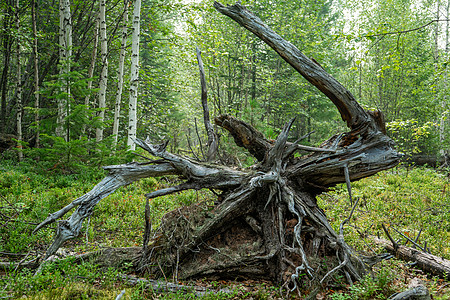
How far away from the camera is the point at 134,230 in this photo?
5.93 m

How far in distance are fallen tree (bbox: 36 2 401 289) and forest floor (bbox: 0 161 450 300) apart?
12.1 inches

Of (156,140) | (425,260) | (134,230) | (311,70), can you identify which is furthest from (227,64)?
(425,260)

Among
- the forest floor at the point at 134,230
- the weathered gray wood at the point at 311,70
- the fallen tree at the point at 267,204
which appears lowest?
the forest floor at the point at 134,230

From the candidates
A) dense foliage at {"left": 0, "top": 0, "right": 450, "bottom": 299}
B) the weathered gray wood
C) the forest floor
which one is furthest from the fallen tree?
dense foliage at {"left": 0, "top": 0, "right": 450, "bottom": 299}

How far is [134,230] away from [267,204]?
3.48 meters

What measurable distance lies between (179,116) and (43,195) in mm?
16445

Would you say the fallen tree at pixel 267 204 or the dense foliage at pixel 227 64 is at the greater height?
the dense foliage at pixel 227 64

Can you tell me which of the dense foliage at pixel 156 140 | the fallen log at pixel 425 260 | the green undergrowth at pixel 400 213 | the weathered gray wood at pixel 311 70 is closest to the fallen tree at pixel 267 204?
the weathered gray wood at pixel 311 70

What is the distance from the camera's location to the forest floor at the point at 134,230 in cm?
326

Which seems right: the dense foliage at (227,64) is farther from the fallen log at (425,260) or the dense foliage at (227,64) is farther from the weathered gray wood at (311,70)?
the fallen log at (425,260)

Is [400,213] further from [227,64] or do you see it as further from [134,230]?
[227,64]

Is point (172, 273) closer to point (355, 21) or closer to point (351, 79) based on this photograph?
point (351, 79)

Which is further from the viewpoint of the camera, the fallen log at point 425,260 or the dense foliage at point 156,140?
the dense foliage at point 156,140

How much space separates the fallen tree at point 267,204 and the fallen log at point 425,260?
1.11 meters
